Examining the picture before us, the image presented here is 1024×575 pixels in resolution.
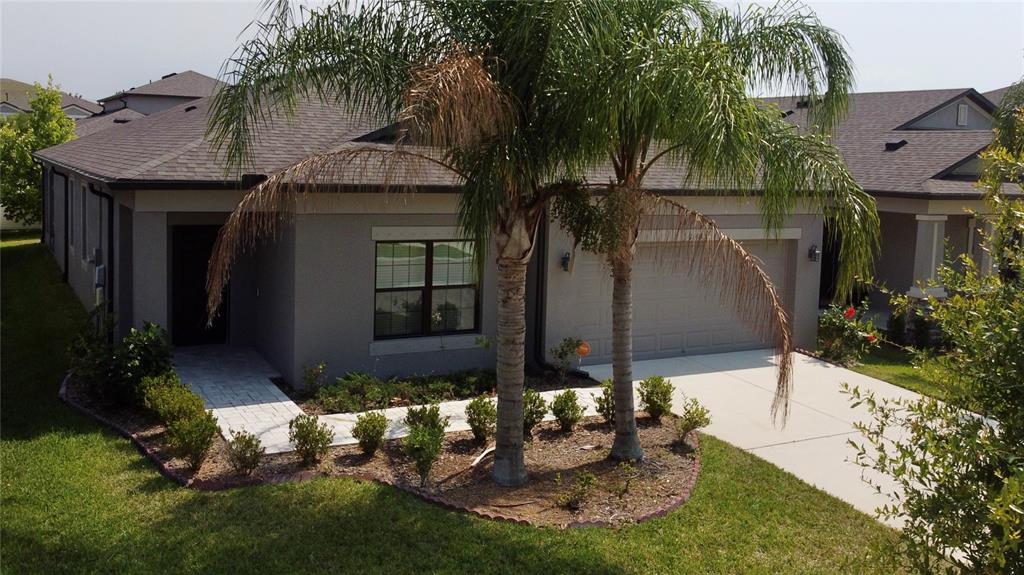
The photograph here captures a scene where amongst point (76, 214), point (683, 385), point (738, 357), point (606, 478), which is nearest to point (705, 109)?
point (606, 478)

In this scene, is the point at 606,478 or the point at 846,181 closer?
the point at 846,181

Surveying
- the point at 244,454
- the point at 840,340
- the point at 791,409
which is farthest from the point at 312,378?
the point at 840,340

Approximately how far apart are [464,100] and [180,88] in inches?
1364

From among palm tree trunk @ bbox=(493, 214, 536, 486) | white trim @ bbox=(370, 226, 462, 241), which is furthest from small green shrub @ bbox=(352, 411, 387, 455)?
white trim @ bbox=(370, 226, 462, 241)

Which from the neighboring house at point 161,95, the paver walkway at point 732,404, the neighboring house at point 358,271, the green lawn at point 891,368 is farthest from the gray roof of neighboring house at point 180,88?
the green lawn at point 891,368

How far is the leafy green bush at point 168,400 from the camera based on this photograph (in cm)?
1019

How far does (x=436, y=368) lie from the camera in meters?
13.9

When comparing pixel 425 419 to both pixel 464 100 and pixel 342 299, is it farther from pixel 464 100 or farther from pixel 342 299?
pixel 464 100

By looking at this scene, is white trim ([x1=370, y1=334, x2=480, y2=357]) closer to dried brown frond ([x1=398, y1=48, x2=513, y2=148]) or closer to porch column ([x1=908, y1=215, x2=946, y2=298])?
dried brown frond ([x1=398, y1=48, x2=513, y2=148])

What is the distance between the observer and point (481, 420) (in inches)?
418

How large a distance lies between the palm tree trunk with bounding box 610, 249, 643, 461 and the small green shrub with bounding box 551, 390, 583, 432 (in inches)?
41.2

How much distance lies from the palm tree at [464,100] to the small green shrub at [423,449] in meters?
0.71

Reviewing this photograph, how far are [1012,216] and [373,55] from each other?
6.04 m

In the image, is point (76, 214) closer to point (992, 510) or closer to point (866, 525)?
point (866, 525)
